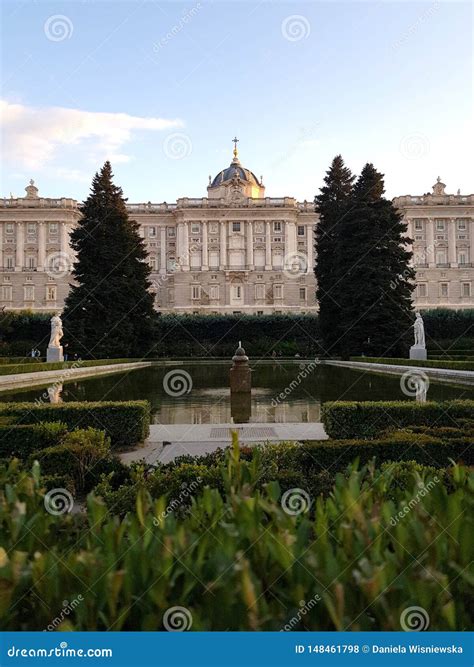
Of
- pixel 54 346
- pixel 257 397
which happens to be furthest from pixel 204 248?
pixel 257 397

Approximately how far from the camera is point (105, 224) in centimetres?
3531

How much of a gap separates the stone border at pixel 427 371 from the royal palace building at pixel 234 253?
37.4 m

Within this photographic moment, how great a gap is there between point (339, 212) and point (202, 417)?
1076 inches

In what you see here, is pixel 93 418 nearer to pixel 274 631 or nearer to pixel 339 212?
pixel 274 631

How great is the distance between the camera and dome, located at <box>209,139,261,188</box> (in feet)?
233

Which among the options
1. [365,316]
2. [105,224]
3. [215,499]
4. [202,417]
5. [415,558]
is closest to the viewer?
[415,558]

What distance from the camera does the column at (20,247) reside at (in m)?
66.8

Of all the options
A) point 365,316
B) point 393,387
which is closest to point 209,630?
point 393,387

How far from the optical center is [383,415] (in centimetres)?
749

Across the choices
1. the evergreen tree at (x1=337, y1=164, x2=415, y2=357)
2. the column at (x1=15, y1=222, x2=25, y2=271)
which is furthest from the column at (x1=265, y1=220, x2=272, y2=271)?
the evergreen tree at (x1=337, y1=164, x2=415, y2=357)

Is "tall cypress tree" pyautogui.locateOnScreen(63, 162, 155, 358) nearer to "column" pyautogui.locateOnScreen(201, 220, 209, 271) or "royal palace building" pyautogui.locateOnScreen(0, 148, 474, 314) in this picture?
"royal palace building" pyautogui.locateOnScreen(0, 148, 474, 314)

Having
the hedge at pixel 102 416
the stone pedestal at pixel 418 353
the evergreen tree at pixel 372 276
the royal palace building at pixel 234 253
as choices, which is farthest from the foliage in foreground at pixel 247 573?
the royal palace building at pixel 234 253

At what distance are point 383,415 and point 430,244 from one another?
63.7m

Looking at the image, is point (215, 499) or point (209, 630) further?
point (215, 499)
